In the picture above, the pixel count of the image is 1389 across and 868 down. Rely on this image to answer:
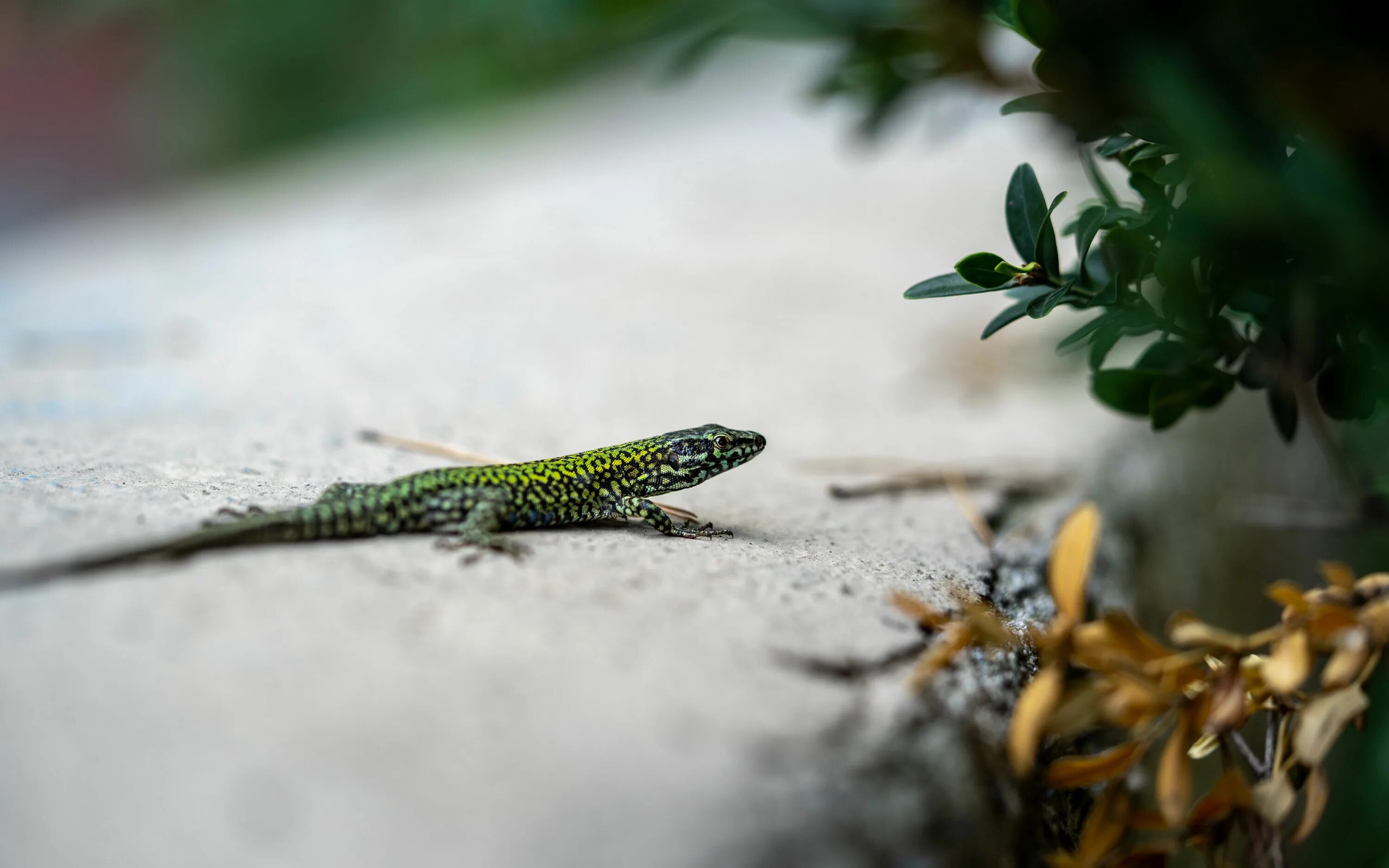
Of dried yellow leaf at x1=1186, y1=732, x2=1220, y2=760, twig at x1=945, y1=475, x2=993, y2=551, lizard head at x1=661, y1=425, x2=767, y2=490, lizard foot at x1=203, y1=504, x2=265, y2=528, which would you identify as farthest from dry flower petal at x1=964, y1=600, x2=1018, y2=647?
lizard head at x1=661, y1=425, x2=767, y2=490

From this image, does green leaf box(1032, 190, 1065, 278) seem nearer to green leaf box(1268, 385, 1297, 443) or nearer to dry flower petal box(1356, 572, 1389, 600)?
green leaf box(1268, 385, 1297, 443)

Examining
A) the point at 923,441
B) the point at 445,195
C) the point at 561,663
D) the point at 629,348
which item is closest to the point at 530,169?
the point at 445,195

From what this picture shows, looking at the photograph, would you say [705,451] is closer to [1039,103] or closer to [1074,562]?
[1039,103]

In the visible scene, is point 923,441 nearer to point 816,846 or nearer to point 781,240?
point 816,846

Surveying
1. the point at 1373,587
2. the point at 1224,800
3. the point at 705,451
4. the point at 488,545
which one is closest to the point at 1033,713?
the point at 1224,800

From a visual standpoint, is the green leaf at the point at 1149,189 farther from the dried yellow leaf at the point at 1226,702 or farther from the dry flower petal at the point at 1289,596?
the dried yellow leaf at the point at 1226,702

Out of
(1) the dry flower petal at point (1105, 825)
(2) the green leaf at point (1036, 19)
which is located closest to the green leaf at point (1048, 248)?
(2) the green leaf at point (1036, 19)
